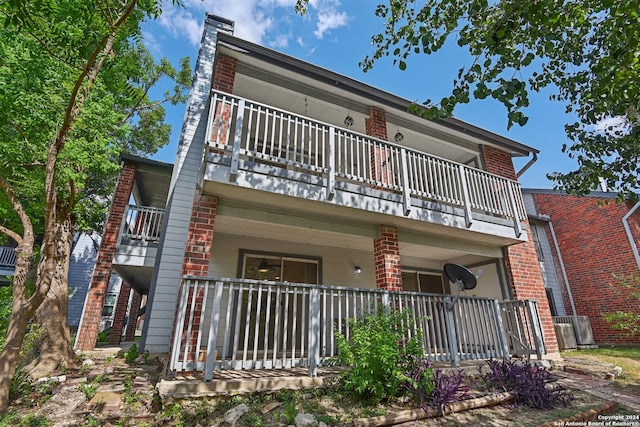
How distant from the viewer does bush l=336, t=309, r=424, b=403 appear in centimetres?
359

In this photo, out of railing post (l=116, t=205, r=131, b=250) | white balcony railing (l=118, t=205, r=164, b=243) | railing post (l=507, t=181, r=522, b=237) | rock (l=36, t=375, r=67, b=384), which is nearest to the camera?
rock (l=36, t=375, r=67, b=384)

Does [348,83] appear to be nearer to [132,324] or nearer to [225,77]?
[225,77]

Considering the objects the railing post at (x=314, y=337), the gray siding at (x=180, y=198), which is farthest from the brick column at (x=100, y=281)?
the railing post at (x=314, y=337)

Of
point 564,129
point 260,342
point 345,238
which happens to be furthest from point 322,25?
point 260,342

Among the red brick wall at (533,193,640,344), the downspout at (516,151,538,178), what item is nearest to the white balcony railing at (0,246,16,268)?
the downspout at (516,151,538,178)

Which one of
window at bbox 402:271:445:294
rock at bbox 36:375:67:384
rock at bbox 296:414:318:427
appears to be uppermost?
window at bbox 402:271:445:294

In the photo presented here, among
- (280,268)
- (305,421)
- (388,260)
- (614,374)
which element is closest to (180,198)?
(280,268)

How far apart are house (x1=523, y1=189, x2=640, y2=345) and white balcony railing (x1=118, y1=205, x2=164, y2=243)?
14167 millimetres

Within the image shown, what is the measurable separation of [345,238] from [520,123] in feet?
13.5

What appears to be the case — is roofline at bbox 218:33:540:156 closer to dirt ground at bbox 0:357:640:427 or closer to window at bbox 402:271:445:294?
window at bbox 402:271:445:294

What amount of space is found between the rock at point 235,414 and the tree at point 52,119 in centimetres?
254

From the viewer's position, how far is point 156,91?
57.9 ft

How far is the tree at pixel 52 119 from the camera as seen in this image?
11.6 feet

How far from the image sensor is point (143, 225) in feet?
28.0
